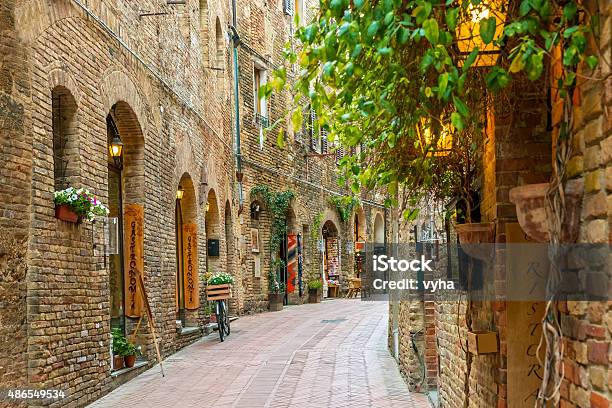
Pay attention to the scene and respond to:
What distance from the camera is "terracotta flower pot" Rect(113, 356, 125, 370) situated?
9.65 metres

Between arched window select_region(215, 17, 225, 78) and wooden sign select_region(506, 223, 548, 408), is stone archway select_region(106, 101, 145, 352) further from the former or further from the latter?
arched window select_region(215, 17, 225, 78)

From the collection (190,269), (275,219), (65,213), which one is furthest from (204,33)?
(65,213)

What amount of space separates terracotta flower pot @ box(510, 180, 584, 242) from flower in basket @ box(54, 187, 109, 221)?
5.50 metres

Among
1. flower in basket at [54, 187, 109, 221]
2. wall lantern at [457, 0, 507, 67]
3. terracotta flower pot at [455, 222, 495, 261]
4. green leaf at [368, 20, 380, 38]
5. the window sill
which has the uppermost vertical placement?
wall lantern at [457, 0, 507, 67]

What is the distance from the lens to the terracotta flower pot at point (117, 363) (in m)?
9.65

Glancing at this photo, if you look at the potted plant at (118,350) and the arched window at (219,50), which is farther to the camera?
the arched window at (219,50)

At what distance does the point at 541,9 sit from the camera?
2.79 m

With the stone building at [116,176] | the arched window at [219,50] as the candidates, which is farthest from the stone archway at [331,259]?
the arched window at [219,50]

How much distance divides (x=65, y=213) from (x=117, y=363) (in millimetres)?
2767

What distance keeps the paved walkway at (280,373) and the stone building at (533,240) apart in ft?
5.68

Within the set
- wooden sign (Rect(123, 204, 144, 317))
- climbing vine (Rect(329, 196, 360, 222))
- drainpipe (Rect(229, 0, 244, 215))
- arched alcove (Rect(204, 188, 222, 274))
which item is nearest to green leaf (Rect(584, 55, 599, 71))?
wooden sign (Rect(123, 204, 144, 317))

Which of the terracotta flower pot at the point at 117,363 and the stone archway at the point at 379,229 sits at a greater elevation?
the stone archway at the point at 379,229

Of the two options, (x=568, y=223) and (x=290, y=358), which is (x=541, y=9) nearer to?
(x=568, y=223)

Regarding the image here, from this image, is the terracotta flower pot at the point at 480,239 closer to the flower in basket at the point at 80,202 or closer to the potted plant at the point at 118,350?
the flower in basket at the point at 80,202
